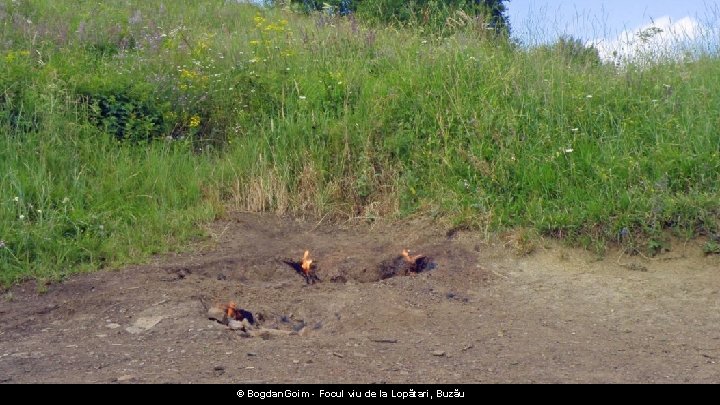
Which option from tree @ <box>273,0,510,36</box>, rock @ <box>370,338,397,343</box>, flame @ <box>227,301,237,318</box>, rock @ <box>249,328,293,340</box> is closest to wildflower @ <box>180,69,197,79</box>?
tree @ <box>273,0,510,36</box>

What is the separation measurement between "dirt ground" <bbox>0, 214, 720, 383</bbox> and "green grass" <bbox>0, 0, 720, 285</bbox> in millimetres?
303

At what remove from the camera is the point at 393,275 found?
6.09 metres

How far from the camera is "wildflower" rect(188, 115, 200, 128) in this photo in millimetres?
7766

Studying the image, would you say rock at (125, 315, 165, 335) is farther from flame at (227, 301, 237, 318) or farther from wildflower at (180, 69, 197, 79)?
wildflower at (180, 69, 197, 79)

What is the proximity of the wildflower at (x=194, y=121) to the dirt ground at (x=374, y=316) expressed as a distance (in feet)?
4.62

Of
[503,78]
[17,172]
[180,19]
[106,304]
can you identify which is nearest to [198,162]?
[17,172]

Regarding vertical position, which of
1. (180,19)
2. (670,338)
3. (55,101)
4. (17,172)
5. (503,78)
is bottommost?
(670,338)

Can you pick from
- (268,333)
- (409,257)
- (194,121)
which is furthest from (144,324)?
(194,121)

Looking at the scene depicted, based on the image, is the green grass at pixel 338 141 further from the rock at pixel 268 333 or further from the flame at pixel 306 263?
the rock at pixel 268 333

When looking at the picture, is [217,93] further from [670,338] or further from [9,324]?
[670,338]

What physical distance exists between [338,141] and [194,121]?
1457mm

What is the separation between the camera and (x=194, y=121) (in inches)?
307

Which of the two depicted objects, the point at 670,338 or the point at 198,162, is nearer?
the point at 670,338

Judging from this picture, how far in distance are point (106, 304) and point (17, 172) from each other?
1.90m
